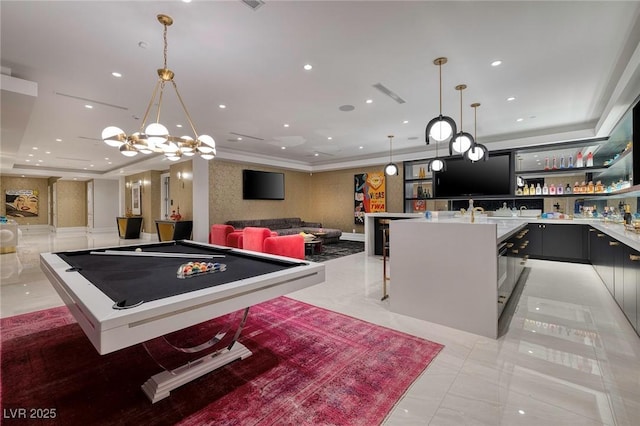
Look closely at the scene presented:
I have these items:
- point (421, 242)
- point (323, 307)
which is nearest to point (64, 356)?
point (323, 307)

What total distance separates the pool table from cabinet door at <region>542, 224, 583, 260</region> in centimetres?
626

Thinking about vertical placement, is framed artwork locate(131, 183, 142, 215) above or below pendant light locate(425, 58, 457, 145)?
below

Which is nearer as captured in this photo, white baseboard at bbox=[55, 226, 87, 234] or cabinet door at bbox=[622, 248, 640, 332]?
cabinet door at bbox=[622, 248, 640, 332]

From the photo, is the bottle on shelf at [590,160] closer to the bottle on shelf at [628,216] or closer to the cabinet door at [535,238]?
the cabinet door at [535,238]

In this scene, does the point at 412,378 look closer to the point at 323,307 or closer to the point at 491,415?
the point at 491,415

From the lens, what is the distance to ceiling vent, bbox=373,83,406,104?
167 inches

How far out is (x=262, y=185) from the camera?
32.7ft

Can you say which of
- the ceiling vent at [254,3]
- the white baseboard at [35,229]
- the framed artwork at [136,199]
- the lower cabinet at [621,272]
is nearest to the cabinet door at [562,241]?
the lower cabinet at [621,272]

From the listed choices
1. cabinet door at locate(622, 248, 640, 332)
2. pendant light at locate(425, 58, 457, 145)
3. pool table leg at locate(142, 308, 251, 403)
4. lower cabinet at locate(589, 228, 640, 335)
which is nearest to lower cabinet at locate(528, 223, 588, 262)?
lower cabinet at locate(589, 228, 640, 335)

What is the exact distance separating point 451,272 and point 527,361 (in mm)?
938

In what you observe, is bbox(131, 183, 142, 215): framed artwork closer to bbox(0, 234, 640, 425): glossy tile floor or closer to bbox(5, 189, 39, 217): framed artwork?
bbox(5, 189, 39, 217): framed artwork

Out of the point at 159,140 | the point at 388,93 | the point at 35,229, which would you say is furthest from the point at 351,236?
the point at 35,229

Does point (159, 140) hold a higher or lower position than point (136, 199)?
higher

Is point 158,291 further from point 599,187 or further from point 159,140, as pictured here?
point 599,187
